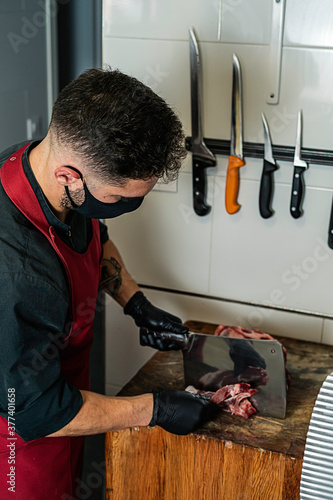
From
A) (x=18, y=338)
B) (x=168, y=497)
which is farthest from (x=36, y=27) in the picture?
(x=168, y=497)

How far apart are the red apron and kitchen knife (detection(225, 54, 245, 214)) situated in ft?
1.35

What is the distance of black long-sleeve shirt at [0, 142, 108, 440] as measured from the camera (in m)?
1.00

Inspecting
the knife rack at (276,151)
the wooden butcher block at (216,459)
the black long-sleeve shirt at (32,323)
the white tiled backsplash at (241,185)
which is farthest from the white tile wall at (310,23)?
the wooden butcher block at (216,459)

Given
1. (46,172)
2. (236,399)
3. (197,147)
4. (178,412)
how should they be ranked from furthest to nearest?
(197,147) < (236,399) < (178,412) < (46,172)

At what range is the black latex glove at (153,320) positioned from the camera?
1461 millimetres

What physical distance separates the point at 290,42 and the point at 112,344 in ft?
3.60

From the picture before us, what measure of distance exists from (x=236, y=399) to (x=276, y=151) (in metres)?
0.65

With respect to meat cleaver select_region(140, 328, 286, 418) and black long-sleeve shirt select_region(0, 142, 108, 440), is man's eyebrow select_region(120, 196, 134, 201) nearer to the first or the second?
black long-sleeve shirt select_region(0, 142, 108, 440)

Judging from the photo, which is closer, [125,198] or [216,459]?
[125,198]

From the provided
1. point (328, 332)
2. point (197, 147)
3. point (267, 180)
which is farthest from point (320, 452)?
point (197, 147)

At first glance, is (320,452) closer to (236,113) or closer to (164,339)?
(164,339)

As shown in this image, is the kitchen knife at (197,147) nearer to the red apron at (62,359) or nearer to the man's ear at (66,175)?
the red apron at (62,359)

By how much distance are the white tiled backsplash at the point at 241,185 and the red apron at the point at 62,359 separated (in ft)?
1.32

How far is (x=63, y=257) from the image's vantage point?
1.14 metres
